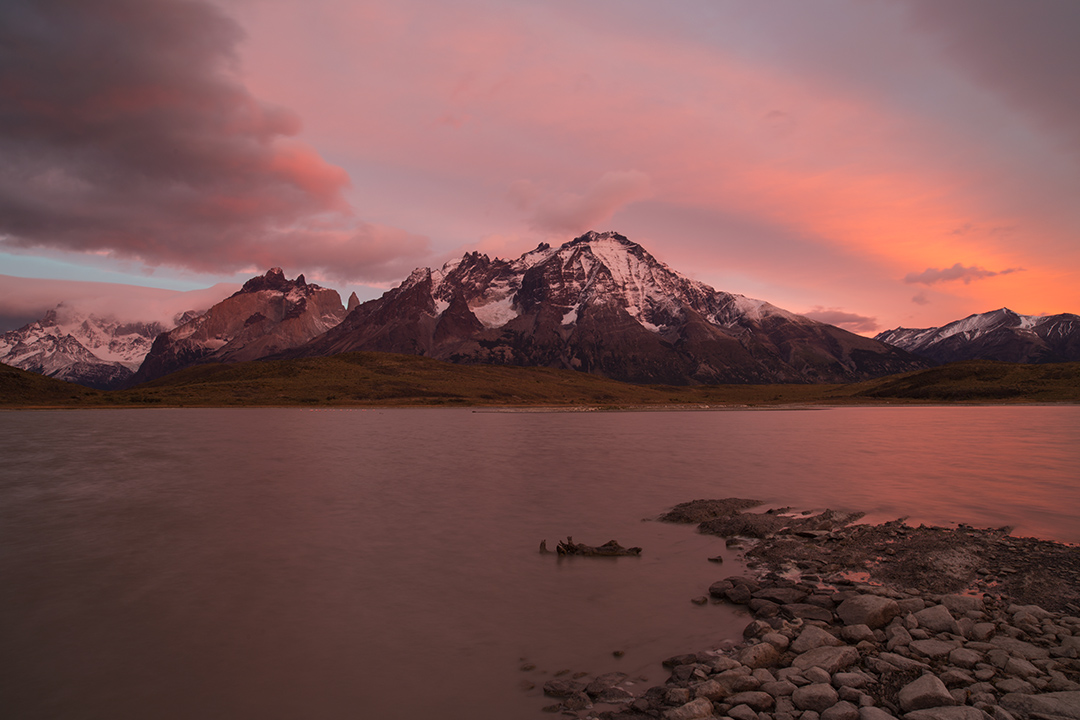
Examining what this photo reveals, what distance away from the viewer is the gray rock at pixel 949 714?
11.8 m

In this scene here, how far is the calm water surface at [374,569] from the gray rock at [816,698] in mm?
3504

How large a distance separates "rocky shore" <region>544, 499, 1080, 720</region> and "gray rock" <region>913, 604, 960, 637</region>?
41 mm

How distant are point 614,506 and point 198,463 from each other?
44.8m

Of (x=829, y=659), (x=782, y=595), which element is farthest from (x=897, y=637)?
(x=782, y=595)

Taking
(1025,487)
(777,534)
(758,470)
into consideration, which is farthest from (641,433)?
(777,534)

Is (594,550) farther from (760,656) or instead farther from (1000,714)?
(1000,714)

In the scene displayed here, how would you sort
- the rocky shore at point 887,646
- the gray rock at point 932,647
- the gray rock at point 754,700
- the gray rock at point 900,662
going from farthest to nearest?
the gray rock at point 932,647, the gray rock at point 900,662, the gray rock at point 754,700, the rocky shore at point 887,646

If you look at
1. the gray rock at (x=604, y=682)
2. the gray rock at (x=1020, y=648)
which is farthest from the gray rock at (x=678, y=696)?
the gray rock at (x=1020, y=648)

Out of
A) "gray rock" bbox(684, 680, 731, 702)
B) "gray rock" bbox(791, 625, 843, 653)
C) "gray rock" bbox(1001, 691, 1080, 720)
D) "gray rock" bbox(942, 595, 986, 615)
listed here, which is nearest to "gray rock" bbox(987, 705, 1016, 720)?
"gray rock" bbox(1001, 691, 1080, 720)

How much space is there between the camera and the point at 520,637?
685 inches

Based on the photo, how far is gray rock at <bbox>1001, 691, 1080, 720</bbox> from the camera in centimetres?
1185

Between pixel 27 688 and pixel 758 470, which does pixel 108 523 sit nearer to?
pixel 27 688

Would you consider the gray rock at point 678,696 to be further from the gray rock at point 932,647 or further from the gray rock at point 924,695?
the gray rock at point 932,647

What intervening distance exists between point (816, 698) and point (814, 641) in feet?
10.7
